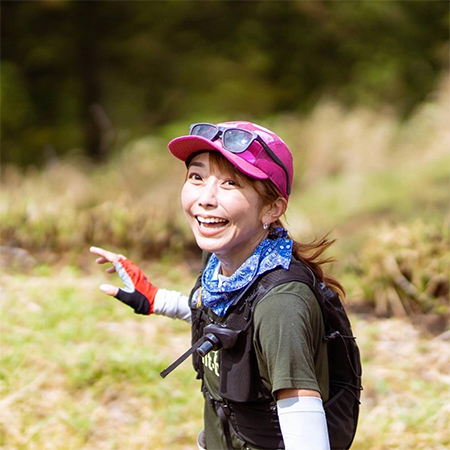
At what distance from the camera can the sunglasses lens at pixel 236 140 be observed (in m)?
2.07

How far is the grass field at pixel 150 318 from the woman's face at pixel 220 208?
974 millimetres

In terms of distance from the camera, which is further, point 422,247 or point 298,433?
point 422,247

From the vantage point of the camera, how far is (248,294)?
207 cm

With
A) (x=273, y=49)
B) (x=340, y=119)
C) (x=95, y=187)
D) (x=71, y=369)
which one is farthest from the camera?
(x=273, y=49)

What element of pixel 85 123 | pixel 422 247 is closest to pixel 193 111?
pixel 85 123

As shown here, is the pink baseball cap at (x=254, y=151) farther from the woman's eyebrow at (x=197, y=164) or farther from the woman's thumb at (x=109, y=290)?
the woman's thumb at (x=109, y=290)

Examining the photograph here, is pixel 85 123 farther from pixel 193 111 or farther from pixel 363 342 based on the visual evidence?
pixel 363 342

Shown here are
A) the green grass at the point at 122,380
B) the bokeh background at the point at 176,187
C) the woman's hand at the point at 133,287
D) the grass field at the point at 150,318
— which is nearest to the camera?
the woman's hand at the point at 133,287

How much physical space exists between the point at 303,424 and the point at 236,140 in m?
A: 0.82

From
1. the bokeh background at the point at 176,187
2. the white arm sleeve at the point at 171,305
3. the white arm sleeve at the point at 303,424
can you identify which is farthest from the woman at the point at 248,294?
the bokeh background at the point at 176,187

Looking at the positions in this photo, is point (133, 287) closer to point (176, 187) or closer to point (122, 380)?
point (122, 380)

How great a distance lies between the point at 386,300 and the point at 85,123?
9.80 metres

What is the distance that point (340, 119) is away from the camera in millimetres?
11102

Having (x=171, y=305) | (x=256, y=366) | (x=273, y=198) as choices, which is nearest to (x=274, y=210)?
(x=273, y=198)
